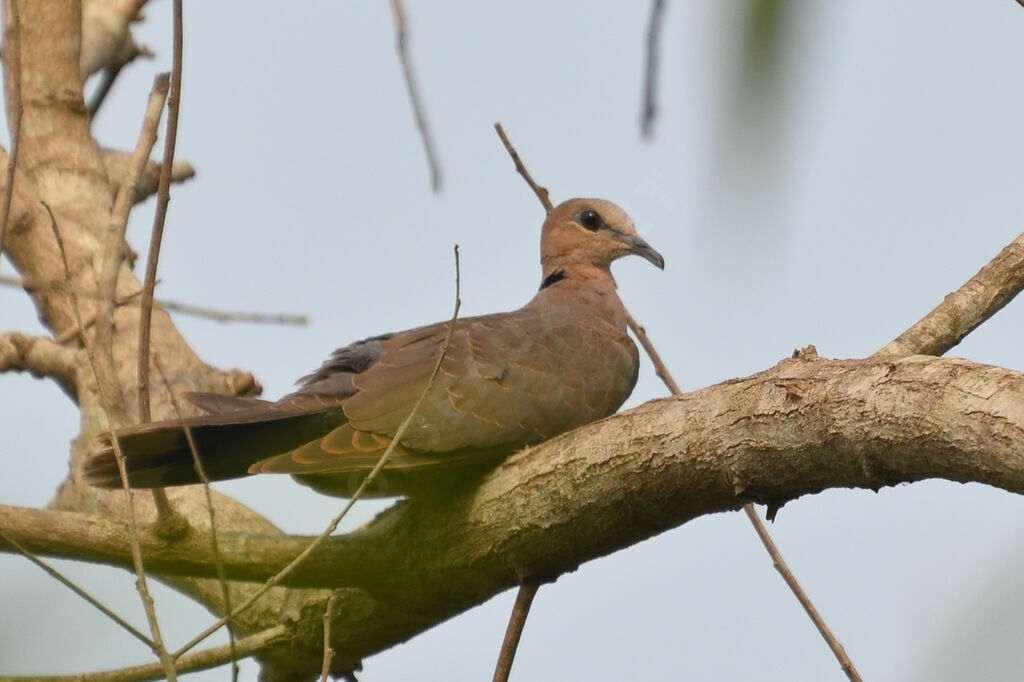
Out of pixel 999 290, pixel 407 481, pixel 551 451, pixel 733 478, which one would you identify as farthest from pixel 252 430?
pixel 999 290

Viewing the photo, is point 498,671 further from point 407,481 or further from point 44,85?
point 44,85

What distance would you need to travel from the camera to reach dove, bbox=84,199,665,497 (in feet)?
11.5

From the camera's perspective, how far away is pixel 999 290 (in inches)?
139

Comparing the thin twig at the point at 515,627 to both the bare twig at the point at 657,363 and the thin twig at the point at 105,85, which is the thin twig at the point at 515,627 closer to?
the bare twig at the point at 657,363

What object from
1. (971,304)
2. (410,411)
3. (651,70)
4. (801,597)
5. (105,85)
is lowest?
(651,70)

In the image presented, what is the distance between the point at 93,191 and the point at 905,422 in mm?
4190

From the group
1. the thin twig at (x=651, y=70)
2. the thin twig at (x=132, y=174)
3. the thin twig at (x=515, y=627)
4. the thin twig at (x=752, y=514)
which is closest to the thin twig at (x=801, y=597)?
the thin twig at (x=752, y=514)

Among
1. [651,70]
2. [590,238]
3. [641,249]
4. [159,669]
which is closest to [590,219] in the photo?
[590,238]

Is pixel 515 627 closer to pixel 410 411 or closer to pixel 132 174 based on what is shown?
pixel 410 411

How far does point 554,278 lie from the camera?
213 inches

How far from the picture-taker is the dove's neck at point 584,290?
498cm

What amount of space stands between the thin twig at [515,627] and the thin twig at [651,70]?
2475 mm

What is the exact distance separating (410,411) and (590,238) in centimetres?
200

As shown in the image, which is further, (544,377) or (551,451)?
(544,377)
